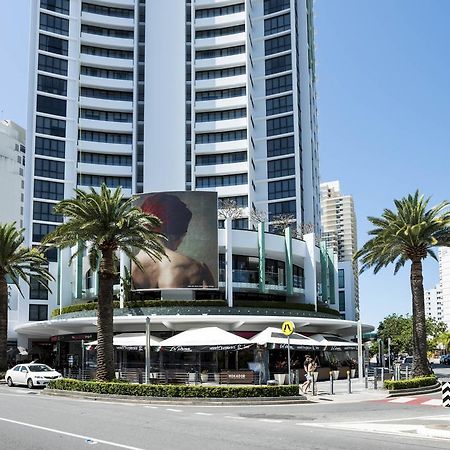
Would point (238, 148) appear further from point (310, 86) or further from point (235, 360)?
point (235, 360)

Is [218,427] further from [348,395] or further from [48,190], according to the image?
[48,190]

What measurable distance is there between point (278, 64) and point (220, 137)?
13533 millimetres


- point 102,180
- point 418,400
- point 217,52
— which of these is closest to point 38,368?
point 418,400

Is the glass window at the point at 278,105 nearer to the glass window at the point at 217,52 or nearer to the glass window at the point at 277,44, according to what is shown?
the glass window at the point at 277,44

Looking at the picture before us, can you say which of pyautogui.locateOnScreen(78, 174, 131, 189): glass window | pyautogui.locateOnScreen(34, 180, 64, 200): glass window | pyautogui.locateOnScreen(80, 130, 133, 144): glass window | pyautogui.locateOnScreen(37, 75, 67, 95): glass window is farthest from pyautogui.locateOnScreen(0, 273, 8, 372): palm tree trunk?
pyautogui.locateOnScreen(37, 75, 67, 95): glass window

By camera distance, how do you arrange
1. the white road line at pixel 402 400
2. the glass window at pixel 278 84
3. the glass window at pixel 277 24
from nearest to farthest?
the white road line at pixel 402 400 < the glass window at pixel 278 84 < the glass window at pixel 277 24

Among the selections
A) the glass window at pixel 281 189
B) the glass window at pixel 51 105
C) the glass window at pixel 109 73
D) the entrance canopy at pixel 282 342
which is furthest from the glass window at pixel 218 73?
the entrance canopy at pixel 282 342

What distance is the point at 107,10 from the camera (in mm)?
88688

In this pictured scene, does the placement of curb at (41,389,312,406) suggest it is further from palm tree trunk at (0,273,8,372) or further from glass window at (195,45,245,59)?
glass window at (195,45,245,59)

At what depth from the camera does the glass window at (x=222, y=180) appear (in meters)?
82.4

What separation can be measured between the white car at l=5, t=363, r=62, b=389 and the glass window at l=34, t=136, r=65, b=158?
47.4 meters

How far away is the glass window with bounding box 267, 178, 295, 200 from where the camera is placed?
272ft

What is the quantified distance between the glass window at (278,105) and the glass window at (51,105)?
90.7 ft

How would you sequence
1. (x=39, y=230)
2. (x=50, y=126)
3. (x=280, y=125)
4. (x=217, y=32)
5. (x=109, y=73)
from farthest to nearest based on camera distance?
1. (x=217, y=32)
2. (x=109, y=73)
3. (x=280, y=125)
4. (x=50, y=126)
5. (x=39, y=230)
